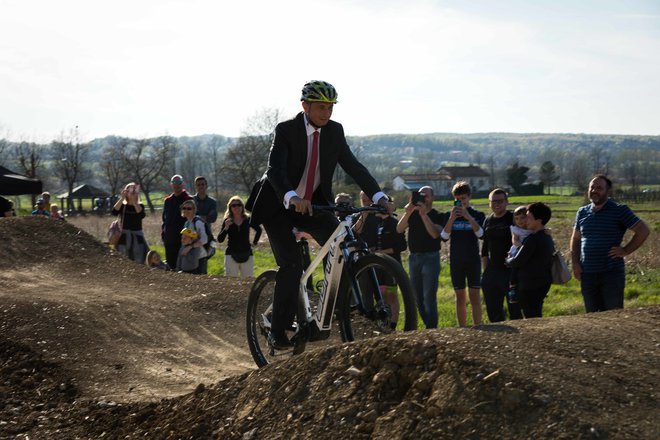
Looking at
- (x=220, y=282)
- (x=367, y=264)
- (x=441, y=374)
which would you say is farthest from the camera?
(x=220, y=282)

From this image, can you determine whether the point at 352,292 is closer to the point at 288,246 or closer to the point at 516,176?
the point at 288,246

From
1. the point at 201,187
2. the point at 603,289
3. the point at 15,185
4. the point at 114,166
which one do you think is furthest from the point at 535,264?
the point at 114,166

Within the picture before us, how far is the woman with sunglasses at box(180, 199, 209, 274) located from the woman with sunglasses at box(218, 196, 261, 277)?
362 mm

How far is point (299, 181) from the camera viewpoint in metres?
6.74

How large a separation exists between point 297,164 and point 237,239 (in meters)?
6.47

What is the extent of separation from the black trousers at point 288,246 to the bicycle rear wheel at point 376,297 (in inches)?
23.2

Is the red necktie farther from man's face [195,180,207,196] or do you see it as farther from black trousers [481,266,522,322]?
man's face [195,180,207,196]

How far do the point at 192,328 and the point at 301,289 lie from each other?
3.38 metres

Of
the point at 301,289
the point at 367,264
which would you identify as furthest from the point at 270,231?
the point at 367,264

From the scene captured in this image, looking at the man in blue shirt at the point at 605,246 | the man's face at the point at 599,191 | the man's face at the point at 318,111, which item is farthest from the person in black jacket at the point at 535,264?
the man's face at the point at 318,111

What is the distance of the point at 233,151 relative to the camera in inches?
3393

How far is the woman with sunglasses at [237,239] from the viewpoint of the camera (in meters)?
12.8

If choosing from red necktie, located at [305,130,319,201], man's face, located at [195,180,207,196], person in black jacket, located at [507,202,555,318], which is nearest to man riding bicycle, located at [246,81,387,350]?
red necktie, located at [305,130,319,201]

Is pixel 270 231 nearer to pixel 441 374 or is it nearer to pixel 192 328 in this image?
pixel 441 374
